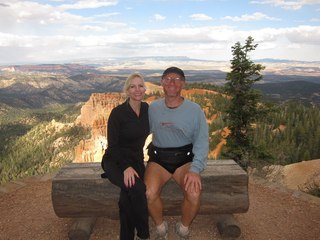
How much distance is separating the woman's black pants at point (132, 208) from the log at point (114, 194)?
1161 millimetres

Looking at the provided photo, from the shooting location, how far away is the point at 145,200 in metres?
5.57

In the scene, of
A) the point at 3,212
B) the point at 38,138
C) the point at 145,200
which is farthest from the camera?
the point at 38,138

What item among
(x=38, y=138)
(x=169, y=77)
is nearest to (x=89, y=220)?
(x=169, y=77)

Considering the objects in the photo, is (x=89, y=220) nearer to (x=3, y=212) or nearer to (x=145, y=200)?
(x=145, y=200)

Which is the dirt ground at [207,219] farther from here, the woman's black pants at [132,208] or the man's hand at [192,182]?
the man's hand at [192,182]

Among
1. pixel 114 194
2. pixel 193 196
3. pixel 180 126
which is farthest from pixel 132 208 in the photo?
pixel 180 126

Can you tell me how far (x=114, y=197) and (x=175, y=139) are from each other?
193 cm

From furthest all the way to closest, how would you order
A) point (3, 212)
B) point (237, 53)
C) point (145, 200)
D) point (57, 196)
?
point (237, 53), point (3, 212), point (57, 196), point (145, 200)

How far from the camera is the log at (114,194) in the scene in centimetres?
676

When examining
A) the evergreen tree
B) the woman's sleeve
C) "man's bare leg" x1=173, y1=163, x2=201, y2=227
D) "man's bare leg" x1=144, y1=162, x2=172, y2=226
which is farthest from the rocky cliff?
the woman's sleeve

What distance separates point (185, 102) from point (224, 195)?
90.4 inches

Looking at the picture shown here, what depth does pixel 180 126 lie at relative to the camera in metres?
6.20

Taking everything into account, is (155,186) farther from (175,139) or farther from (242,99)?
(242,99)

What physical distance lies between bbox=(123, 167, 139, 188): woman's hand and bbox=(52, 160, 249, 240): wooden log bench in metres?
1.27
